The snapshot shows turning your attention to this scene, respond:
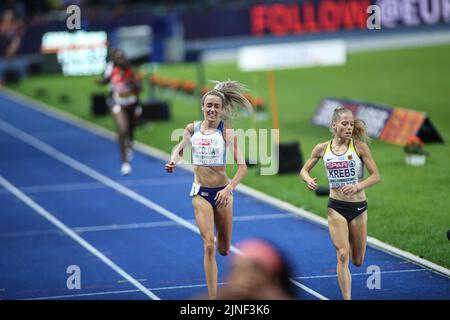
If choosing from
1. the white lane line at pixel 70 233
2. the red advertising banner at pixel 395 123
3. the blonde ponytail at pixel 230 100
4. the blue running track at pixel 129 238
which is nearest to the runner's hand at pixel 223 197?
the blonde ponytail at pixel 230 100

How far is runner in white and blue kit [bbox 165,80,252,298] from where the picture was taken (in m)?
12.2

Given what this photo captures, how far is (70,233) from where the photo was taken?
56.1ft

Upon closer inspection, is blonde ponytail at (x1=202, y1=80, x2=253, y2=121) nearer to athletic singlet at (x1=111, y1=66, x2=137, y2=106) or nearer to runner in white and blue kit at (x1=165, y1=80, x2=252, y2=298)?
runner in white and blue kit at (x1=165, y1=80, x2=252, y2=298)

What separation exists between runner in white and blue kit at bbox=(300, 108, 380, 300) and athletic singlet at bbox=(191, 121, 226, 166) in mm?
1029

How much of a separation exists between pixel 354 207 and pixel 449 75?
26309mm

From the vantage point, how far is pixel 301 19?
1603 inches

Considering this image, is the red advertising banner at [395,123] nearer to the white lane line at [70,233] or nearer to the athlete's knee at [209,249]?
the white lane line at [70,233]

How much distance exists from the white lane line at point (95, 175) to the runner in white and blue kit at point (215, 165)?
1243mm

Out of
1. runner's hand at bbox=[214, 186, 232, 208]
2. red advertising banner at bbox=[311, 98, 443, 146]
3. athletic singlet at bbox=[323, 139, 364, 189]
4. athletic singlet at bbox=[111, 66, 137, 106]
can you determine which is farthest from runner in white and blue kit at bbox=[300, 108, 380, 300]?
red advertising banner at bbox=[311, 98, 443, 146]

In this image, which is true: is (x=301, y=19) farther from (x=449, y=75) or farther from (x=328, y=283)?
(x=328, y=283)

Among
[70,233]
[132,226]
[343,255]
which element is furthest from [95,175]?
[343,255]

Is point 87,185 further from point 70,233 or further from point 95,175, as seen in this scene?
point 70,233

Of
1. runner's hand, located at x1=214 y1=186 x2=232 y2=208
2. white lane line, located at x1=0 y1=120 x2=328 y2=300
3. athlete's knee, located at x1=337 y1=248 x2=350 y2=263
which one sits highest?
runner's hand, located at x1=214 y1=186 x2=232 y2=208

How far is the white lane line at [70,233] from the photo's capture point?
13.6 m
